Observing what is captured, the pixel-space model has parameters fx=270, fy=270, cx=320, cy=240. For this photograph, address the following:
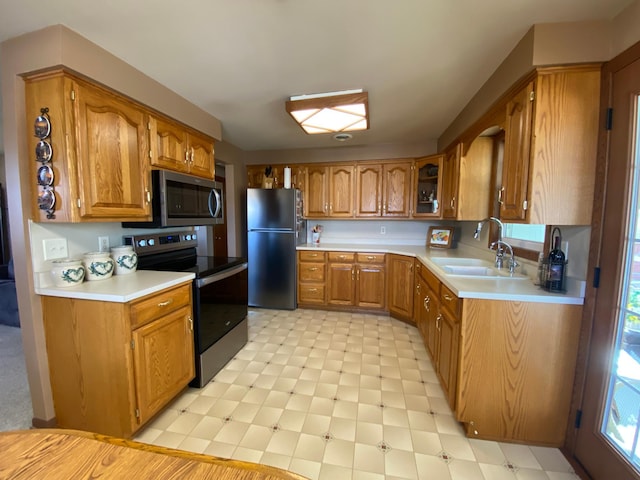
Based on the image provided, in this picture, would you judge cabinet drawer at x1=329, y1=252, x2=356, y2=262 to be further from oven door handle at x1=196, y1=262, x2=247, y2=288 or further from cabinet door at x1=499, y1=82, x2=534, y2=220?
cabinet door at x1=499, y1=82, x2=534, y2=220

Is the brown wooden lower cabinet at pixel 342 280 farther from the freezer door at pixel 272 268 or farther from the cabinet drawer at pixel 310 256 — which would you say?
the freezer door at pixel 272 268

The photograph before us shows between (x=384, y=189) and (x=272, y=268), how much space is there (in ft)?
5.99

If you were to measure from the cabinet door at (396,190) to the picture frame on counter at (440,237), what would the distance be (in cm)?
47

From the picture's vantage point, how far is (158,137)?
1984mm

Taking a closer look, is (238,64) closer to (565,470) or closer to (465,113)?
(465,113)

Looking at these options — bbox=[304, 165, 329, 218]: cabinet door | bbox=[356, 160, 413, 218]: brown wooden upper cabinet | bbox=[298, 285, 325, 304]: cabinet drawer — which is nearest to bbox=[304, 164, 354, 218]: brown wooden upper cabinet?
bbox=[304, 165, 329, 218]: cabinet door

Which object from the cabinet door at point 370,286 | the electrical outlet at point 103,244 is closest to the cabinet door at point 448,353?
the cabinet door at point 370,286

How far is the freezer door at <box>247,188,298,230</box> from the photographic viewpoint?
347 cm

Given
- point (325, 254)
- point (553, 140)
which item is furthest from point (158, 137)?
point (553, 140)

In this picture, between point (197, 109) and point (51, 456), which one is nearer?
point (51, 456)

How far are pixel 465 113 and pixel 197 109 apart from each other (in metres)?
2.39

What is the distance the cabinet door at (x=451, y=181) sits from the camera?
8.84ft

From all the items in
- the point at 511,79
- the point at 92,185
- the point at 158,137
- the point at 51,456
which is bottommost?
the point at 51,456

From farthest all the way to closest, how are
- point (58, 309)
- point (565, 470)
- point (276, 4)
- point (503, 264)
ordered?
point (503, 264) < point (58, 309) < point (565, 470) < point (276, 4)
